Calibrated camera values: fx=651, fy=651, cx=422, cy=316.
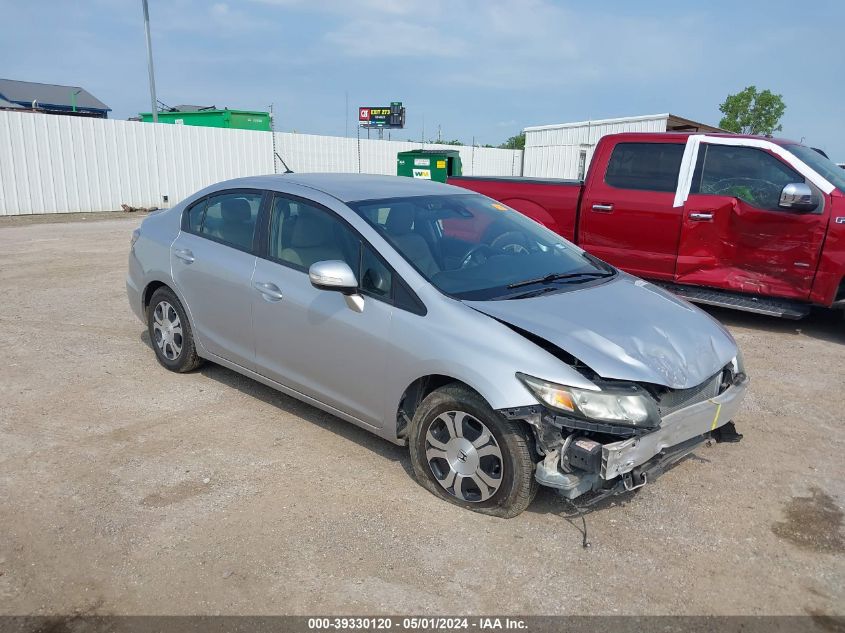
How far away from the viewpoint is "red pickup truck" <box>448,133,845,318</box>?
6367 millimetres

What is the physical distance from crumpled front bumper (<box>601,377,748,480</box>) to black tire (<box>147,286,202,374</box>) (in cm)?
333

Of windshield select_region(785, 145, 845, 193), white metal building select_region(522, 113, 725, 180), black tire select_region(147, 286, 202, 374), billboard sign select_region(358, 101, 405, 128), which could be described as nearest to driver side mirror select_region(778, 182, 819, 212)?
windshield select_region(785, 145, 845, 193)

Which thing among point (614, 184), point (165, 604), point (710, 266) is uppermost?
point (614, 184)

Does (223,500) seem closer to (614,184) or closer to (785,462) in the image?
(785,462)

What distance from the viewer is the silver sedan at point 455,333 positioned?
3.04 metres

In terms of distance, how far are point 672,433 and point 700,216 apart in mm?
4428

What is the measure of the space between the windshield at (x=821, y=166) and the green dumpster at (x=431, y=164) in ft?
35.7

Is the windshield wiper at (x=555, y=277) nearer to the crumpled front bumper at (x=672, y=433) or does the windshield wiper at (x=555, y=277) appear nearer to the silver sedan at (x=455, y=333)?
the silver sedan at (x=455, y=333)

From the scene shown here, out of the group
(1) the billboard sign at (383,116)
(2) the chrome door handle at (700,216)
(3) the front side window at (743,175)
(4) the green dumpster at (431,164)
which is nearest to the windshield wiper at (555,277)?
(2) the chrome door handle at (700,216)

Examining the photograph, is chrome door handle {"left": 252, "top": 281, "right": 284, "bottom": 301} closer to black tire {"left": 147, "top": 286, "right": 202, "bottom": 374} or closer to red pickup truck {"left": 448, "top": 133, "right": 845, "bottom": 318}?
black tire {"left": 147, "top": 286, "right": 202, "bottom": 374}

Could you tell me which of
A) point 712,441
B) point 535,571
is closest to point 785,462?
point 712,441

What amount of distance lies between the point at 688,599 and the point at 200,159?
20.8 meters

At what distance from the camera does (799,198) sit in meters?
6.17

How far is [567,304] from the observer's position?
139 inches
